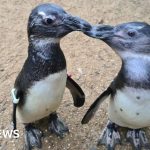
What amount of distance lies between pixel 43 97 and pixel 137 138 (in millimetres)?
610

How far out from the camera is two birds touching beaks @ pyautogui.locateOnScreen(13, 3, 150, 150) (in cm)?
200

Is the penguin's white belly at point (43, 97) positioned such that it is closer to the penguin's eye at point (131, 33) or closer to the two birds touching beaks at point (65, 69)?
the two birds touching beaks at point (65, 69)

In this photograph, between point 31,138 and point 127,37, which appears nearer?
point 127,37

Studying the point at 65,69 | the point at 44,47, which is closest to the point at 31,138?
the point at 65,69

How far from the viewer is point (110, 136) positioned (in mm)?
2418

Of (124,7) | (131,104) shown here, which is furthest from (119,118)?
(124,7)

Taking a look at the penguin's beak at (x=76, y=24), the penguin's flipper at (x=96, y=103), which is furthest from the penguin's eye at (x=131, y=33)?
the penguin's flipper at (x=96, y=103)

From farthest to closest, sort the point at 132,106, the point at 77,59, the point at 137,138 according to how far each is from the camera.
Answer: the point at 77,59 → the point at 137,138 → the point at 132,106

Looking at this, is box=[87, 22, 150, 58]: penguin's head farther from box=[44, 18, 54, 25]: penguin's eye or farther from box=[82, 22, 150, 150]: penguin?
box=[44, 18, 54, 25]: penguin's eye

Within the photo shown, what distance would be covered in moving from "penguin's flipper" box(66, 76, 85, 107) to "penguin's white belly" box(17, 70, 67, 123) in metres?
0.16

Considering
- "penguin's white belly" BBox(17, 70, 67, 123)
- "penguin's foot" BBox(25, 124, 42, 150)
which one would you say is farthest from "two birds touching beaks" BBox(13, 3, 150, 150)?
"penguin's foot" BBox(25, 124, 42, 150)

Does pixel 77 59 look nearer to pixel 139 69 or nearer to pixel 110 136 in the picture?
pixel 110 136

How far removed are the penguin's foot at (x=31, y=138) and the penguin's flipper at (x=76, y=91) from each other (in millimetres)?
289

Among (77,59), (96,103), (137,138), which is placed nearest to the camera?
(96,103)
